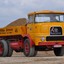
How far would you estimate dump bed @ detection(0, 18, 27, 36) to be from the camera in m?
26.7

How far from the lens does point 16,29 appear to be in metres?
27.2

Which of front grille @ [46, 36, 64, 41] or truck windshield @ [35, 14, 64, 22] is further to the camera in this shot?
truck windshield @ [35, 14, 64, 22]

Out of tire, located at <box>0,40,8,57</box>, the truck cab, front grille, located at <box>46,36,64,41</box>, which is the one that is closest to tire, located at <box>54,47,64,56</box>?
the truck cab

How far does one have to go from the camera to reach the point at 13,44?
27.8 metres

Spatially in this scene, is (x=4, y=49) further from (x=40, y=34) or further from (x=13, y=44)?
(x=40, y=34)

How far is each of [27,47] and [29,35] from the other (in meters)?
0.82

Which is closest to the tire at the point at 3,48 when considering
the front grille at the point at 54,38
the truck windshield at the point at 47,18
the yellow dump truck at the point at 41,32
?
the yellow dump truck at the point at 41,32

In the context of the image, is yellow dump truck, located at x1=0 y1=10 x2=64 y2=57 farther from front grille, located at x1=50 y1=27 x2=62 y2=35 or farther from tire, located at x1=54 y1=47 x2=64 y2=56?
tire, located at x1=54 y1=47 x2=64 y2=56

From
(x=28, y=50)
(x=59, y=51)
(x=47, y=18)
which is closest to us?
(x=47, y=18)

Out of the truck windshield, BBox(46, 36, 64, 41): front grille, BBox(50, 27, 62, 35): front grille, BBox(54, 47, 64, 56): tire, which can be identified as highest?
the truck windshield

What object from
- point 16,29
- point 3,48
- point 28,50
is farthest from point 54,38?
point 3,48

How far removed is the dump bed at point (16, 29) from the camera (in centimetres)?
2673

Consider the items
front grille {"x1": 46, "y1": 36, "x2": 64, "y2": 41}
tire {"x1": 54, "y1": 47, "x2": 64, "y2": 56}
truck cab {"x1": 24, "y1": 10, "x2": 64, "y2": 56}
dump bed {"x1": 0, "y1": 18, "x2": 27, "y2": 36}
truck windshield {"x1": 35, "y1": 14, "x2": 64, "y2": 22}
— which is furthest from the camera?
tire {"x1": 54, "y1": 47, "x2": 64, "y2": 56}

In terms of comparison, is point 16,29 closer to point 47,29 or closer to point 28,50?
point 28,50
